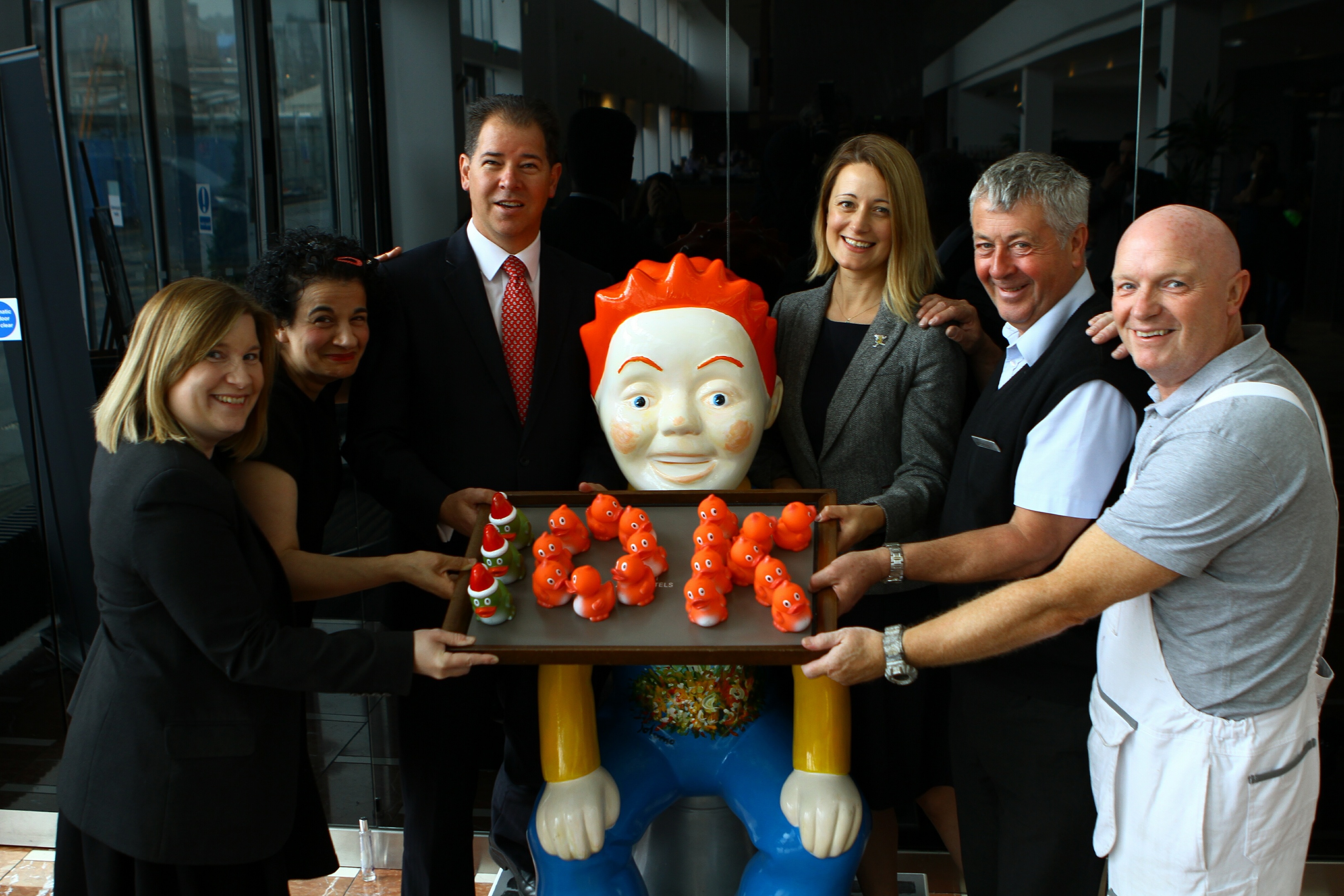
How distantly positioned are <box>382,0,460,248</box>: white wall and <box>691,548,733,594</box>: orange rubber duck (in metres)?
1.73

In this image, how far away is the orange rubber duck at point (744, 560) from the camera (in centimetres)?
199

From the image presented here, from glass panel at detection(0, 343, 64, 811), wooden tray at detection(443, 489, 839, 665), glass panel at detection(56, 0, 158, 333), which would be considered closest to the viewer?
wooden tray at detection(443, 489, 839, 665)

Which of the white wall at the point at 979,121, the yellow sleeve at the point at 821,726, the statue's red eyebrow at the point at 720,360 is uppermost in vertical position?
the white wall at the point at 979,121

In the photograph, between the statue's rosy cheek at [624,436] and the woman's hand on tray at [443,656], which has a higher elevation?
the statue's rosy cheek at [624,436]

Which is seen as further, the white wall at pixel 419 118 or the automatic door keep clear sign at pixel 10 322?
the automatic door keep clear sign at pixel 10 322

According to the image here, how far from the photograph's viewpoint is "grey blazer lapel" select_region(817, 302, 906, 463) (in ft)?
8.21

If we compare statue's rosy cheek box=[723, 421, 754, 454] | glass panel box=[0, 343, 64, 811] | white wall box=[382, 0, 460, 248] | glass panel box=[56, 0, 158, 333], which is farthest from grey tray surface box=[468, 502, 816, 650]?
glass panel box=[0, 343, 64, 811]

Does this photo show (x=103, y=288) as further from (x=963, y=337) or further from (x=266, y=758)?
(x=963, y=337)

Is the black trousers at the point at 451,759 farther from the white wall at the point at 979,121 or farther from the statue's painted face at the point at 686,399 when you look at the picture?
the white wall at the point at 979,121

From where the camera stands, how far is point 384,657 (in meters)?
1.99

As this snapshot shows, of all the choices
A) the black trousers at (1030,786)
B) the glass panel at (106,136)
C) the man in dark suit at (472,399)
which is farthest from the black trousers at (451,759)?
the glass panel at (106,136)

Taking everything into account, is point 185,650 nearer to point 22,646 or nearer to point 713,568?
point 713,568

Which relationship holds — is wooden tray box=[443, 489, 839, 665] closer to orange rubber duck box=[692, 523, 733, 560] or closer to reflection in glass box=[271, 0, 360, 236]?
orange rubber duck box=[692, 523, 733, 560]

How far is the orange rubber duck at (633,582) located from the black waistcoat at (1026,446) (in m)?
0.79
